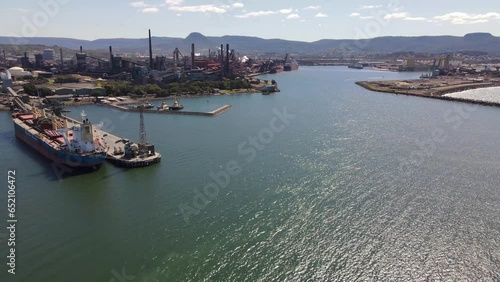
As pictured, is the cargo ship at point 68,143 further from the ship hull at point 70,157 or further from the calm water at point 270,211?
the calm water at point 270,211

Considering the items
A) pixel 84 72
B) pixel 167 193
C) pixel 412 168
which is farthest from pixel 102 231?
pixel 84 72

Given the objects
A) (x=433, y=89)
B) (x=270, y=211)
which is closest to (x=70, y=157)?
(x=270, y=211)

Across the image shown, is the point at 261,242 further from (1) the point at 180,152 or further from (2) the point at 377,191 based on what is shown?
(1) the point at 180,152

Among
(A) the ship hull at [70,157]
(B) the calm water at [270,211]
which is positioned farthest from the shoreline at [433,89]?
(A) the ship hull at [70,157]

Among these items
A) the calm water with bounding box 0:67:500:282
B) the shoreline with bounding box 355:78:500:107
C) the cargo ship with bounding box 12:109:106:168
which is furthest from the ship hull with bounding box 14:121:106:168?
the shoreline with bounding box 355:78:500:107

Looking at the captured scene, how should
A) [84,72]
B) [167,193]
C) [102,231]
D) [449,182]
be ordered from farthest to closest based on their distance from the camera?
[84,72] → [449,182] → [167,193] → [102,231]

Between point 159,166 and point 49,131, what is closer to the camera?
point 159,166

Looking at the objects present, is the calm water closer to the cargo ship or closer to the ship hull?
the ship hull

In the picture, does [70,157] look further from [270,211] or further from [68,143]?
[270,211]
